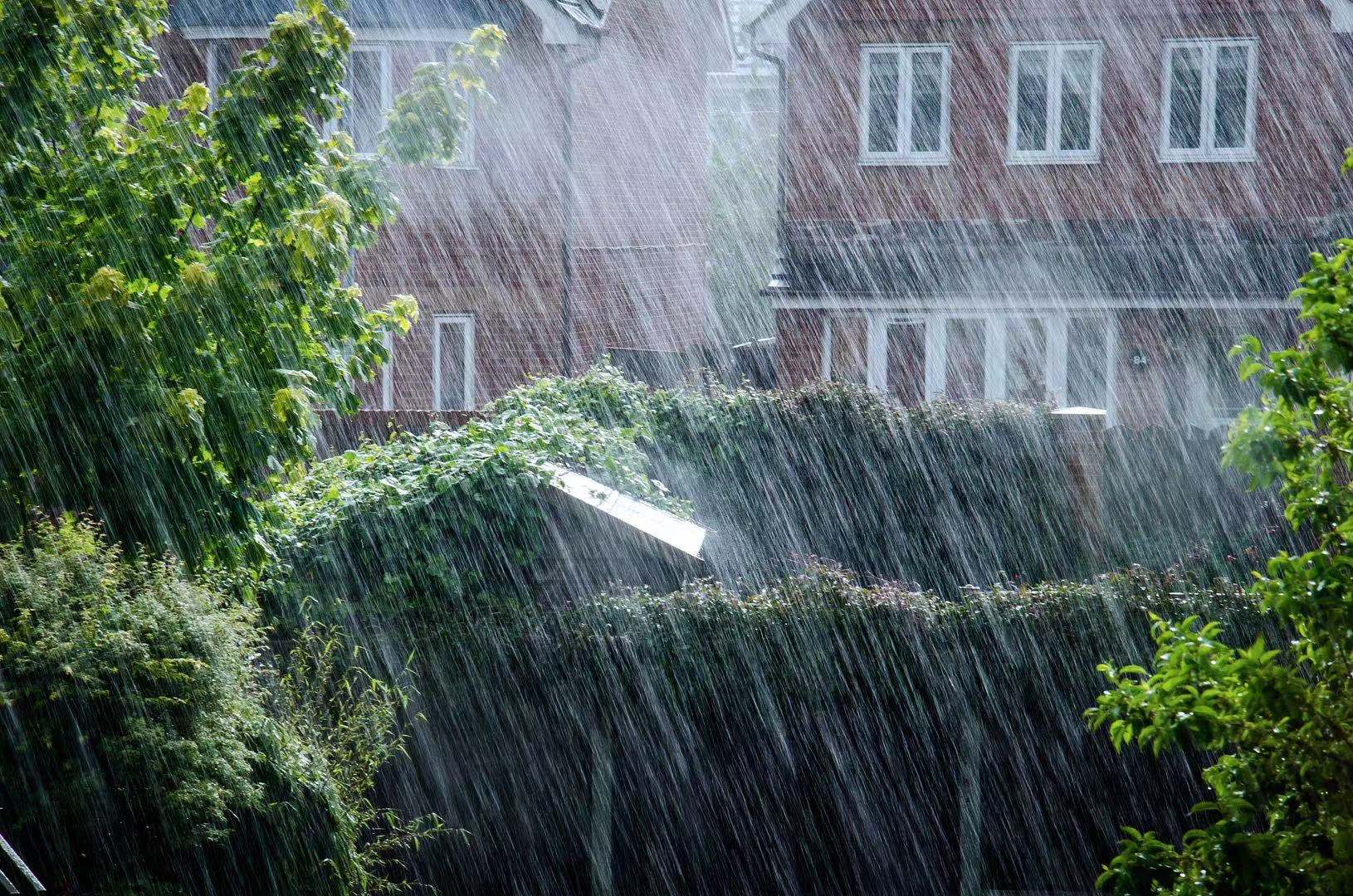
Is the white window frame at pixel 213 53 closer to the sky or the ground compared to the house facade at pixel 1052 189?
closer to the sky

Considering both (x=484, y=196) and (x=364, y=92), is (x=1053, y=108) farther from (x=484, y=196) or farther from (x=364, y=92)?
(x=364, y=92)

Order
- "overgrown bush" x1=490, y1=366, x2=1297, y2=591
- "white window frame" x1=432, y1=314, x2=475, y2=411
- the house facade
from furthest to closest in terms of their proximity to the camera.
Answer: "white window frame" x1=432, y1=314, x2=475, y2=411
the house facade
"overgrown bush" x1=490, y1=366, x2=1297, y2=591

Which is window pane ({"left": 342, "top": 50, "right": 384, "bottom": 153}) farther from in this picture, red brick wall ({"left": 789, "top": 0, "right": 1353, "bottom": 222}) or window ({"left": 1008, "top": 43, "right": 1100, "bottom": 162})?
window ({"left": 1008, "top": 43, "right": 1100, "bottom": 162})

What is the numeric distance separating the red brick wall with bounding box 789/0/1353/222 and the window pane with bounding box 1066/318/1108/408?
1.64 metres

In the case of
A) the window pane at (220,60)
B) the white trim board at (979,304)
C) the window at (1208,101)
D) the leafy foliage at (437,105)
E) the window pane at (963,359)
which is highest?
the window pane at (220,60)

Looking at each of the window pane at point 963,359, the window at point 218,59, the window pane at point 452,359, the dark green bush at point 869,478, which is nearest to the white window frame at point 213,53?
the window at point 218,59

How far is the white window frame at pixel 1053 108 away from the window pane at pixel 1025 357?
2.37 meters

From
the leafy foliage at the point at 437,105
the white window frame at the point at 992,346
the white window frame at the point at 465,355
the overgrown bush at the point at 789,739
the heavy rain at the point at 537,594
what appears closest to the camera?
the heavy rain at the point at 537,594

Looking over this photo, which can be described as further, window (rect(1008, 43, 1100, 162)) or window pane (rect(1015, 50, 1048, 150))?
window pane (rect(1015, 50, 1048, 150))

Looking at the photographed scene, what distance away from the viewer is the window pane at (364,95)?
18.3m

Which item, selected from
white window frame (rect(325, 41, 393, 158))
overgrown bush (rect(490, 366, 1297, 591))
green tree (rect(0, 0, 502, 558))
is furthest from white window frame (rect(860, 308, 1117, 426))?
green tree (rect(0, 0, 502, 558))

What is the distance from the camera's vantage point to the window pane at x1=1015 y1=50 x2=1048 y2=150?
18125mm

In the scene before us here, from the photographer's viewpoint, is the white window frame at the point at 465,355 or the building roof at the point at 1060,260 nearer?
the building roof at the point at 1060,260

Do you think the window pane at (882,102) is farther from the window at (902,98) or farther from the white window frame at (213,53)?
the white window frame at (213,53)
